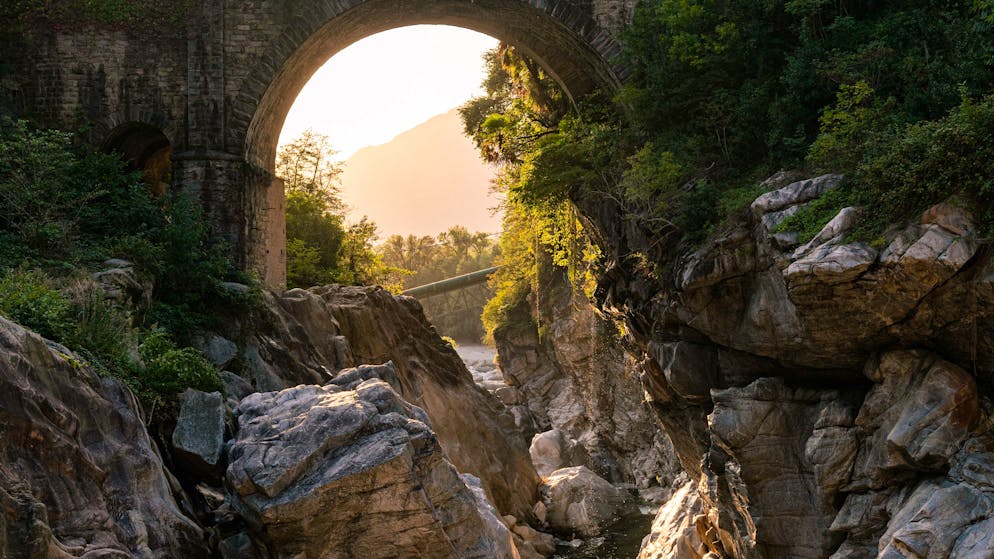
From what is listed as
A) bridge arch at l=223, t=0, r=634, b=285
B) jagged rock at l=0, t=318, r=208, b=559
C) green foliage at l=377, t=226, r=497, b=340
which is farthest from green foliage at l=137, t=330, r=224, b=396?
green foliage at l=377, t=226, r=497, b=340

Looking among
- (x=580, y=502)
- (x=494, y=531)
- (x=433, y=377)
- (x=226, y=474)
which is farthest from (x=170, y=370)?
(x=580, y=502)

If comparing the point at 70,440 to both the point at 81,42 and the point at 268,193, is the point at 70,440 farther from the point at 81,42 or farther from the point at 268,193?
the point at 81,42

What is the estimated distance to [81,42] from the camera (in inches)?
744

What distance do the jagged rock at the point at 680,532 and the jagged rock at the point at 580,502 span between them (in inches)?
108

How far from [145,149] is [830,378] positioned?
1761cm

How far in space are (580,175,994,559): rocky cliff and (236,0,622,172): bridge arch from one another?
19.6 feet

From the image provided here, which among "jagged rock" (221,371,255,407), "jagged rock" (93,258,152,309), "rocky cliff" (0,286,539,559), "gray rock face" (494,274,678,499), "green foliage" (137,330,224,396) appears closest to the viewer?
"rocky cliff" (0,286,539,559)

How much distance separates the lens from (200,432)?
35.6 feet

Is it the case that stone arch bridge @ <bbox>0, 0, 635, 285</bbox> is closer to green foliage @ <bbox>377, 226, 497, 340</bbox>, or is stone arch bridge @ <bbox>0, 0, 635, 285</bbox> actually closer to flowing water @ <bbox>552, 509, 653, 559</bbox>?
flowing water @ <bbox>552, 509, 653, 559</bbox>

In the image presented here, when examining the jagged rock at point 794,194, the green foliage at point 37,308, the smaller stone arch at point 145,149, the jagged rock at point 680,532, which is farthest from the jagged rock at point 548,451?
the green foliage at point 37,308

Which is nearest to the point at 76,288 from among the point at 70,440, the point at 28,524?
the point at 70,440

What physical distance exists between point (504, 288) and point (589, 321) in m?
6.76

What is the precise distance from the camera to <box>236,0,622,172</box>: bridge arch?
1909 cm

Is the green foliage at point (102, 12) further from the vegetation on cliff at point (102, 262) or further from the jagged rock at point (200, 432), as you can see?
the jagged rock at point (200, 432)
